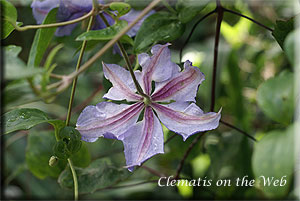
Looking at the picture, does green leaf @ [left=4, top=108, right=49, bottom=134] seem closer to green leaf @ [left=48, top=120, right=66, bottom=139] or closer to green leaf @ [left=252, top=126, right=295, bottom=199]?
green leaf @ [left=48, top=120, right=66, bottom=139]

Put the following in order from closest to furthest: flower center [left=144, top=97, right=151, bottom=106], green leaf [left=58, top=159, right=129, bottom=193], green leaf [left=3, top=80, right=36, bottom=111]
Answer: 1. green leaf [left=3, top=80, right=36, bottom=111]
2. flower center [left=144, top=97, right=151, bottom=106]
3. green leaf [left=58, top=159, right=129, bottom=193]

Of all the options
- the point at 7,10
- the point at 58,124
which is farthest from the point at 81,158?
the point at 7,10

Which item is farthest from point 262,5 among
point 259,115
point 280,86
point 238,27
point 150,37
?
point 150,37

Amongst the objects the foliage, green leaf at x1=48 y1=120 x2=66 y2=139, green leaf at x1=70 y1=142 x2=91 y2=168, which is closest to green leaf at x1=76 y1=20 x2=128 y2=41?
the foliage

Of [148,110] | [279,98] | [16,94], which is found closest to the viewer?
[16,94]

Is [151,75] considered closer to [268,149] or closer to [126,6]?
[126,6]

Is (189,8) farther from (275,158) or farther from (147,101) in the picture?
(275,158)
